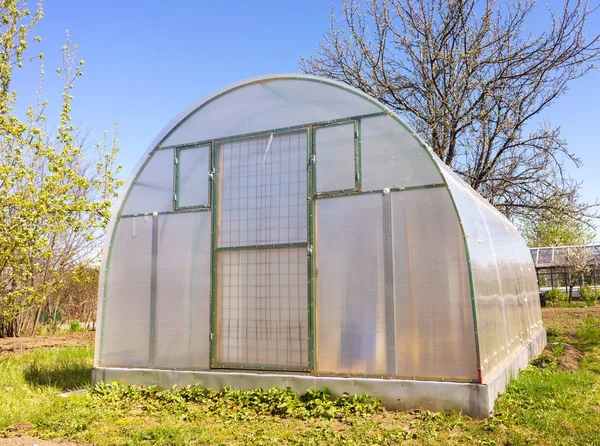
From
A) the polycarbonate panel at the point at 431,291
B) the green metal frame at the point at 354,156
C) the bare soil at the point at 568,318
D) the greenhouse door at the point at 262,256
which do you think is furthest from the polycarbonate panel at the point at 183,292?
the bare soil at the point at 568,318

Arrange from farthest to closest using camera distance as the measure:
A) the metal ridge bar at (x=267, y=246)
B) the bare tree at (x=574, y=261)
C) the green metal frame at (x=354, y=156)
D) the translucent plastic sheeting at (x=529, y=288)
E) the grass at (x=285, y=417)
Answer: the bare tree at (x=574, y=261) < the translucent plastic sheeting at (x=529, y=288) < the metal ridge bar at (x=267, y=246) < the green metal frame at (x=354, y=156) < the grass at (x=285, y=417)

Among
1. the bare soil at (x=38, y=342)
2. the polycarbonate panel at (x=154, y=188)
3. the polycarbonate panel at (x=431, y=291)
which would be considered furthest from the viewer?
the bare soil at (x=38, y=342)

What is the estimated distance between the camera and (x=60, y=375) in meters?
8.45

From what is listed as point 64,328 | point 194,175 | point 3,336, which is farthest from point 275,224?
point 64,328

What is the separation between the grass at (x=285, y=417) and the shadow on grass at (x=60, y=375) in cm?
24

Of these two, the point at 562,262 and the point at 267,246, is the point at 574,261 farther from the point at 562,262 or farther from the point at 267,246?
the point at 267,246

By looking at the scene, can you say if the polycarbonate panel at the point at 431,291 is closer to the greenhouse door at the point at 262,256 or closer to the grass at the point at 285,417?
the grass at the point at 285,417

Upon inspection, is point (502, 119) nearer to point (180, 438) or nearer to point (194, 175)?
point (194, 175)

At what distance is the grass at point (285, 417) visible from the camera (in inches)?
195

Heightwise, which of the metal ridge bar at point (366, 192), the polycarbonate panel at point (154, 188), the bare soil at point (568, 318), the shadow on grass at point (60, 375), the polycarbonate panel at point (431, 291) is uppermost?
the polycarbonate panel at point (154, 188)

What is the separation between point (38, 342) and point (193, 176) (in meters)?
7.24

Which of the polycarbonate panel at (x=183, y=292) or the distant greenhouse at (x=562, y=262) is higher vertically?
the distant greenhouse at (x=562, y=262)

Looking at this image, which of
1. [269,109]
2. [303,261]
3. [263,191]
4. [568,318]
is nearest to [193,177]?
[263,191]

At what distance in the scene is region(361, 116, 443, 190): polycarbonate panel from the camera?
6.15 metres
